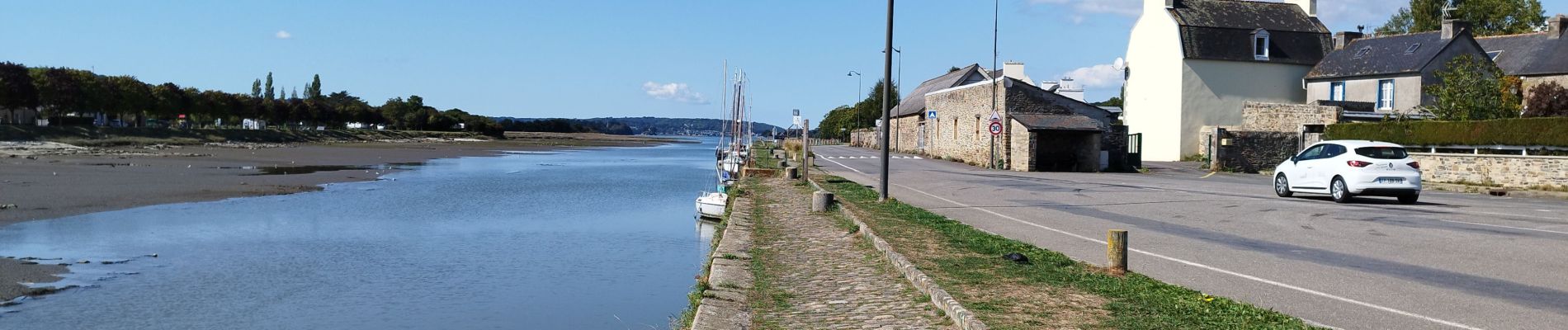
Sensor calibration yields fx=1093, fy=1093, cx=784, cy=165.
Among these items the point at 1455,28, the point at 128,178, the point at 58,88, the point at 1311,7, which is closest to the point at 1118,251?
the point at 128,178

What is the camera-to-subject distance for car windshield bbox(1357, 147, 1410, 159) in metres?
20.4

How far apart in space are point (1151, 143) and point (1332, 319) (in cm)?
4634

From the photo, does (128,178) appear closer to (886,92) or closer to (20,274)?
(20,274)

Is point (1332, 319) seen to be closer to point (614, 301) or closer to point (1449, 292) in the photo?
point (1449, 292)

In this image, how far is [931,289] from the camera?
905 centimetres

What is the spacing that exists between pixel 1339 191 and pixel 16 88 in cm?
6813

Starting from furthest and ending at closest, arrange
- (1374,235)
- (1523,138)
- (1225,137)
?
(1225,137)
(1523,138)
(1374,235)

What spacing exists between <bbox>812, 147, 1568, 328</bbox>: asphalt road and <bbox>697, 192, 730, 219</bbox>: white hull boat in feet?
12.9

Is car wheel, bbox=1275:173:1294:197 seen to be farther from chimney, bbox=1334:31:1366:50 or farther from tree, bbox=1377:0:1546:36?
tree, bbox=1377:0:1546:36

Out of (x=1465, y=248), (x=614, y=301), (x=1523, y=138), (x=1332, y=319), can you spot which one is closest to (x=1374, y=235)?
(x=1465, y=248)

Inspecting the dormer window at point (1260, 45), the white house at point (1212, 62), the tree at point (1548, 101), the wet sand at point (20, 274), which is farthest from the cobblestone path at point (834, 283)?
the dormer window at point (1260, 45)

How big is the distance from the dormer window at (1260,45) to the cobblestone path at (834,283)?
39.8 metres

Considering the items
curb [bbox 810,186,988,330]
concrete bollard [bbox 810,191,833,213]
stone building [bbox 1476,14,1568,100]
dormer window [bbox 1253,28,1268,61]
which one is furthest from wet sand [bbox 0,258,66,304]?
dormer window [bbox 1253,28,1268,61]

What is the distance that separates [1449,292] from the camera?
9023 mm
